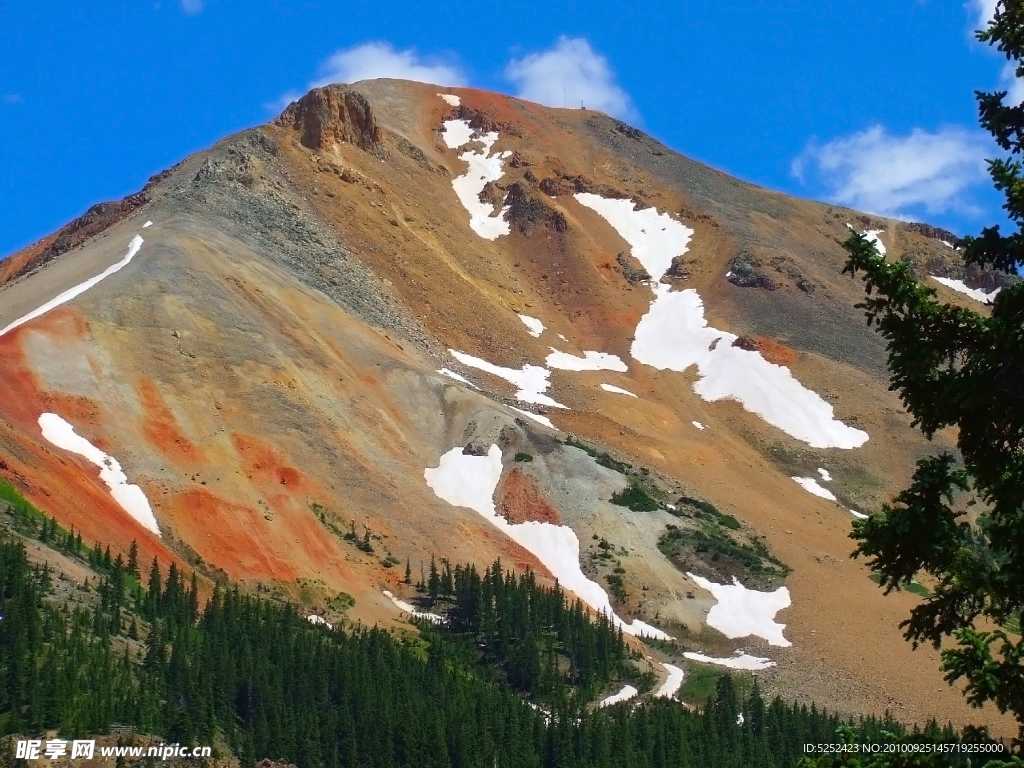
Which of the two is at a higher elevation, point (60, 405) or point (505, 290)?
point (505, 290)

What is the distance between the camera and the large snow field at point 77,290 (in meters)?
71.3

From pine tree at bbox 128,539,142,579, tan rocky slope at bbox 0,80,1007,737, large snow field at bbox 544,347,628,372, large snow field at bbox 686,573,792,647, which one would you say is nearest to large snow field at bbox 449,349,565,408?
tan rocky slope at bbox 0,80,1007,737

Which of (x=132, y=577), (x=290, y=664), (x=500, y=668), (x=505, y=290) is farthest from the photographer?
(x=505, y=290)

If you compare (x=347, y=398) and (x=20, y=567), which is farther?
(x=347, y=398)

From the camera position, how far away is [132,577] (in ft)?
157

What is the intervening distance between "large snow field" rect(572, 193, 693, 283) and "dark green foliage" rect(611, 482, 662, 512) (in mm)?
50878

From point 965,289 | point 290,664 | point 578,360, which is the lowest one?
point 290,664

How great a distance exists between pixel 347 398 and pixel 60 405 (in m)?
18.2

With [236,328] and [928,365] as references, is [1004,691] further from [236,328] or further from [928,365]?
[236,328]

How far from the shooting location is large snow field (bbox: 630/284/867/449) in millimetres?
96750

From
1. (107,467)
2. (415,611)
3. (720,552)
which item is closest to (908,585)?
(415,611)

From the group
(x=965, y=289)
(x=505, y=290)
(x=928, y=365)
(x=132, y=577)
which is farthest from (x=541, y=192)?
(x=928, y=365)

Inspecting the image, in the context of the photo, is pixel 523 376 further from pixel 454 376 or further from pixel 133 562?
pixel 133 562

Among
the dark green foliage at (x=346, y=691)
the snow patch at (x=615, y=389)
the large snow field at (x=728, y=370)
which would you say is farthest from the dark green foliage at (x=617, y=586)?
the large snow field at (x=728, y=370)
